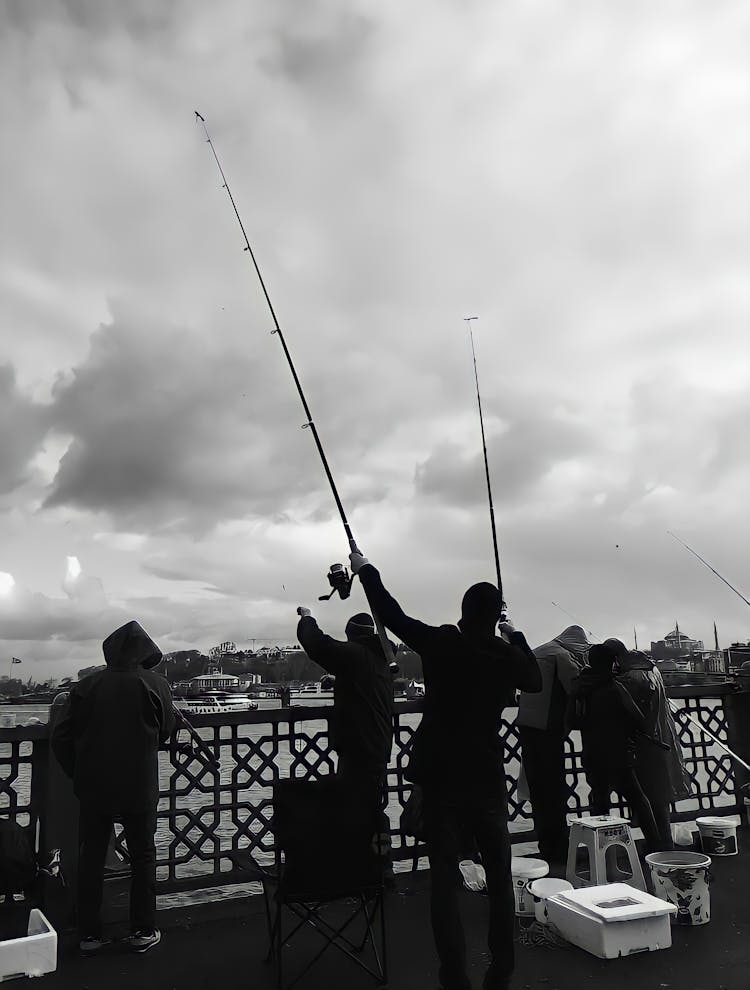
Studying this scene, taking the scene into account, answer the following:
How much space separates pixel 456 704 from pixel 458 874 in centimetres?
67

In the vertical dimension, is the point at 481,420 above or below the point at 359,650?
above

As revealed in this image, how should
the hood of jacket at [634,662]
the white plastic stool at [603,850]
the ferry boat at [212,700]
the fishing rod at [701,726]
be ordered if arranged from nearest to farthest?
the white plastic stool at [603,850] < the hood of jacket at [634,662] < the fishing rod at [701,726] < the ferry boat at [212,700]

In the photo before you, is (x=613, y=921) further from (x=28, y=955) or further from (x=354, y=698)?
(x=28, y=955)

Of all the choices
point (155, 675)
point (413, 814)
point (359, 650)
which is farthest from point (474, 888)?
point (155, 675)

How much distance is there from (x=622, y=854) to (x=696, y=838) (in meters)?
Answer: 0.79

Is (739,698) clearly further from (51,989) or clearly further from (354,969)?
(51,989)

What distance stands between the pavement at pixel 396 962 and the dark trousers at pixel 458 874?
23.0 inches

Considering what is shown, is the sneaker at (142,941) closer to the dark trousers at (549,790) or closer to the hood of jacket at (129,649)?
the hood of jacket at (129,649)

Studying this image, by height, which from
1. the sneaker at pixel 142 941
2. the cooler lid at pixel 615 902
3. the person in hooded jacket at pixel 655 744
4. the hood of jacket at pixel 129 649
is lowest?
the sneaker at pixel 142 941

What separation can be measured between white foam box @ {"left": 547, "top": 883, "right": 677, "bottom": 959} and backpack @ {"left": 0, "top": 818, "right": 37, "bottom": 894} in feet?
8.93

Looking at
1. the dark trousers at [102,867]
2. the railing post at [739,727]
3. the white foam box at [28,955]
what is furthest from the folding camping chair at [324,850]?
the railing post at [739,727]

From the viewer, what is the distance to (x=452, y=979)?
2.88m

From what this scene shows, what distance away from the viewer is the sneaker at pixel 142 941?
3.88 metres

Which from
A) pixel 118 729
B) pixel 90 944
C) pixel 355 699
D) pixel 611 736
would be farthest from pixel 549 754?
pixel 90 944
